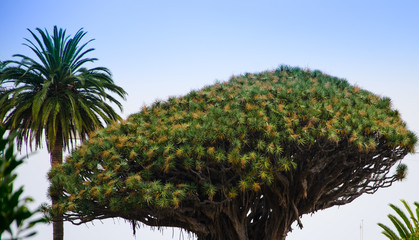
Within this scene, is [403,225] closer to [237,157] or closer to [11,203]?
[237,157]

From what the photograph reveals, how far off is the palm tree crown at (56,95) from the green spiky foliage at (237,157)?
25.5 ft

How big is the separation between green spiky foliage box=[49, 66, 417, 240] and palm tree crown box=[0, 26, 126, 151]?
25.5 feet

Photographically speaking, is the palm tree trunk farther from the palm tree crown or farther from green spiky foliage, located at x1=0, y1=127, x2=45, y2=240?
green spiky foliage, located at x1=0, y1=127, x2=45, y2=240

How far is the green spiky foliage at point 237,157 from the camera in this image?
16141 millimetres

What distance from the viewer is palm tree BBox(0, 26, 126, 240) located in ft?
83.6

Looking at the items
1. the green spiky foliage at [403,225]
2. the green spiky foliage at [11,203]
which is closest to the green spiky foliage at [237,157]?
the green spiky foliage at [403,225]

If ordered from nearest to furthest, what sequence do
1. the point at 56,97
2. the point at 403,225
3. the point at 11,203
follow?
the point at 11,203 → the point at 403,225 → the point at 56,97

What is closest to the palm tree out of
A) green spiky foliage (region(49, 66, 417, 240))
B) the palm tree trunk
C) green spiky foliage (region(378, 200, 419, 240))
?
the palm tree trunk

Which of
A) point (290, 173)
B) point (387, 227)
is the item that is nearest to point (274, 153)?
point (290, 173)

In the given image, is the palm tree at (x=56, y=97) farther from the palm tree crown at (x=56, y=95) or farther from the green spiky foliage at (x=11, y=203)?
the green spiky foliage at (x=11, y=203)

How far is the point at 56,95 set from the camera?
26.5m

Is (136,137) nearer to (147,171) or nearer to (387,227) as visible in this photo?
(147,171)

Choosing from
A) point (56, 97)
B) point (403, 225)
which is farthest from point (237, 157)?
point (56, 97)

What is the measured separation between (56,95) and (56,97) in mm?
363
